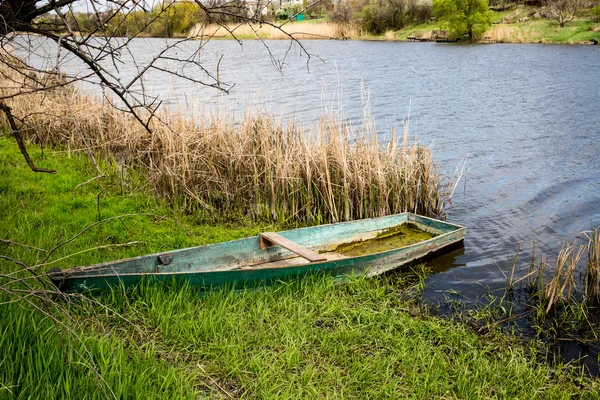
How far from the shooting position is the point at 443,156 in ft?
37.2

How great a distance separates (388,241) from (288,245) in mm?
1798

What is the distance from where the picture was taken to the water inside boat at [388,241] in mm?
6402

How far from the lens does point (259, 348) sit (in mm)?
4008

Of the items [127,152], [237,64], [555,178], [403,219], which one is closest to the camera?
[403,219]

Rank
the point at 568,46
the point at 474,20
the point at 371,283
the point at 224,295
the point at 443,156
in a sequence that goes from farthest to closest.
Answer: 1. the point at 474,20
2. the point at 568,46
3. the point at 443,156
4. the point at 371,283
5. the point at 224,295

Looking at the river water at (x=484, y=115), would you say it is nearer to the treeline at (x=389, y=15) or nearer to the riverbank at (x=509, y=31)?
the riverbank at (x=509, y=31)

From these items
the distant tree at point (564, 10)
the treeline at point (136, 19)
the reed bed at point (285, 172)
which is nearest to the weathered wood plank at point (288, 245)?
the reed bed at point (285, 172)

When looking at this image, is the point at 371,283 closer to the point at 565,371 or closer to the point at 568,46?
the point at 565,371

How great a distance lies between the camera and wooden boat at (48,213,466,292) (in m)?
4.36

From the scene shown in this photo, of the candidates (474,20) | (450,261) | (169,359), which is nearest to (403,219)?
(450,261)

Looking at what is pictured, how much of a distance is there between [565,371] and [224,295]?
284 cm

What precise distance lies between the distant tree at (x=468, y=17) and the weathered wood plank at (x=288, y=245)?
113 feet

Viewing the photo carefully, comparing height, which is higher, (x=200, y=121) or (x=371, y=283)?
(x=200, y=121)

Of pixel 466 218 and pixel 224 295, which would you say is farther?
pixel 466 218
